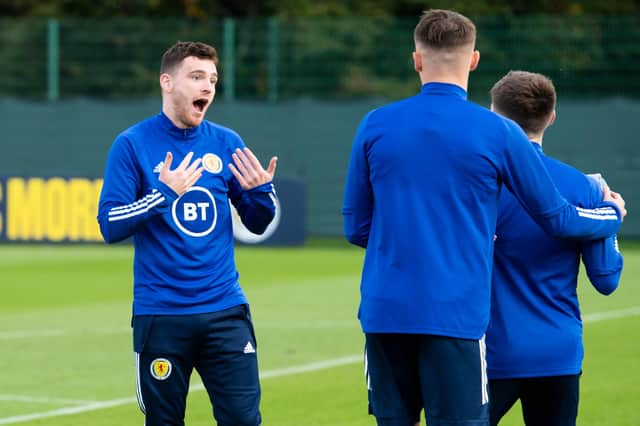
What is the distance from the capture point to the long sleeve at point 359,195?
15.7ft

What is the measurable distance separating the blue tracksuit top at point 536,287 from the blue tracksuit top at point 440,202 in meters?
0.37

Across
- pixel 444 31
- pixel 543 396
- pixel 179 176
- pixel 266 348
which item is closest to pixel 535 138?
pixel 444 31

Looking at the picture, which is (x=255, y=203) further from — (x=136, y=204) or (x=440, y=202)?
(x=440, y=202)

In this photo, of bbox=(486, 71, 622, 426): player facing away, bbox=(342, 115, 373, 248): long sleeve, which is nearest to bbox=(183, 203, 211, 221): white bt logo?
bbox=(342, 115, 373, 248): long sleeve

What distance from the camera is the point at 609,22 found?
2419 cm

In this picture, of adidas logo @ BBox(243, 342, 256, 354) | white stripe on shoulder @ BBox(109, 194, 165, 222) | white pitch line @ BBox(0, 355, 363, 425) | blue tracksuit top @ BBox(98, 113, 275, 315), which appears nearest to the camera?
white stripe on shoulder @ BBox(109, 194, 165, 222)

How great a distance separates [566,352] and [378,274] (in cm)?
89

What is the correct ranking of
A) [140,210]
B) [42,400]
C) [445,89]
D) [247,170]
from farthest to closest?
[42,400] → [247,170] → [140,210] → [445,89]

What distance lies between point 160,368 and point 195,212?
2.26ft

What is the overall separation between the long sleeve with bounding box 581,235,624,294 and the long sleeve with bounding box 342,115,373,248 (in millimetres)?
862

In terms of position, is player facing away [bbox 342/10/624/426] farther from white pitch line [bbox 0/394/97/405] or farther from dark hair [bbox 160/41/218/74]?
white pitch line [bbox 0/394/97/405]

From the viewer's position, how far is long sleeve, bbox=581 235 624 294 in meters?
5.07

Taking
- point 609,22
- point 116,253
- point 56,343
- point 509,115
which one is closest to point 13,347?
point 56,343

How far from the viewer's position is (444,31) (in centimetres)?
470
